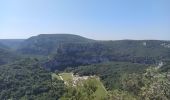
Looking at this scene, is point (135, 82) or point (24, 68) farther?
point (24, 68)

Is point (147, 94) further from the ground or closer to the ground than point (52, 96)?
further from the ground

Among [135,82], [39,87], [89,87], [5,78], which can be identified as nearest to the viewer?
[89,87]

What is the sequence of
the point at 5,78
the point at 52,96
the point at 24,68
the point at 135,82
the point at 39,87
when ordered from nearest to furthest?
the point at 135,82
the point at 52,96
the point at 39,87
the point at 5,78
the point at 24,68

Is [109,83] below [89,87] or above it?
below

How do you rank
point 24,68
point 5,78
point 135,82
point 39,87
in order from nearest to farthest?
point 135,82 → point 39,87 → point 5,78 → point 24,68

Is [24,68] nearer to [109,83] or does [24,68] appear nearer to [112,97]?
[109,83]

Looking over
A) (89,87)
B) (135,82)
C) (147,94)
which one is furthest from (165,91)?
(135,82)

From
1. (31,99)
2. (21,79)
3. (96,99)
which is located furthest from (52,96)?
(96,99)

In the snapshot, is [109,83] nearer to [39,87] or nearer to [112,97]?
[39,87]

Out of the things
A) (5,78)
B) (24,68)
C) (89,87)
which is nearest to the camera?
(89,87)
